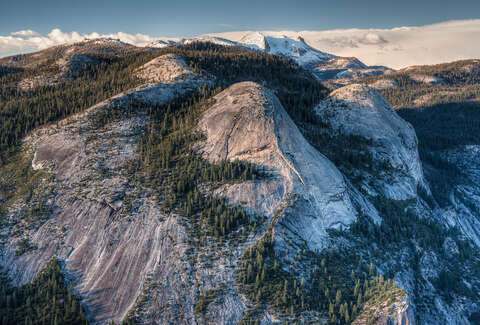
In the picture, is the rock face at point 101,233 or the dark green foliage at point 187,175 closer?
the rock face at point 101,233

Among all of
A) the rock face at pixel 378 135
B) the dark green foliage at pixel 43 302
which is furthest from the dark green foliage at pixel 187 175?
the rock face at pixel 378 135

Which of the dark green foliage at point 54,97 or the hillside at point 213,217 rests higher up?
the dark green foliage at point 54,97

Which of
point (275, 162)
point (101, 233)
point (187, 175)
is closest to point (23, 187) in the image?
point (101, 233)

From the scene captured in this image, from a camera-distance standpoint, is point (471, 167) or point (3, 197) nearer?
point (3, 197)

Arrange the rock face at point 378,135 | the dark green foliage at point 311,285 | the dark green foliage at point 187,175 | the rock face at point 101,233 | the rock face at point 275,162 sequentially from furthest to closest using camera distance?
1. the rock face at point 378,135
2. the rock face at point 275,162
3. the dark green foliage at point 187,175
4. the rock face at point 101,233
5. the dark green foliage at point 311,285

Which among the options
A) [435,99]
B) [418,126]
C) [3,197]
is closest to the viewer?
[3,197]

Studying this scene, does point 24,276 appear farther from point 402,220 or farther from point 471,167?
point 471,167

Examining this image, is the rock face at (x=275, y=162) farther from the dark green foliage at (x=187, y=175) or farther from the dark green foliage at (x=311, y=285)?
the dark green foliage at (x=311, y=285)

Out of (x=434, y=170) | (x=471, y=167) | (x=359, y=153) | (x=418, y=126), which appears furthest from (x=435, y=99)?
(x=359, y=153)

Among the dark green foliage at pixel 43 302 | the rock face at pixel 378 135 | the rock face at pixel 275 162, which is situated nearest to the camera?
the dark green foliage at pixel 43 302
